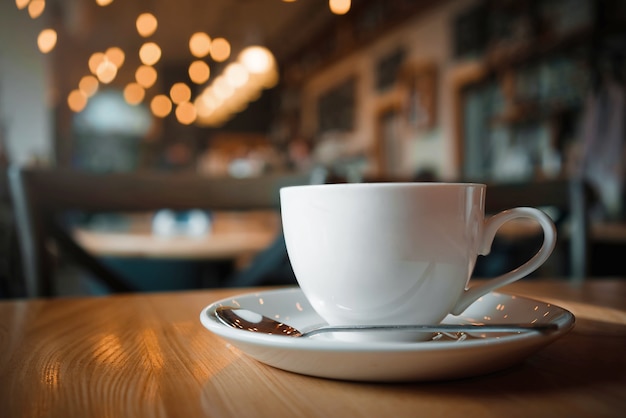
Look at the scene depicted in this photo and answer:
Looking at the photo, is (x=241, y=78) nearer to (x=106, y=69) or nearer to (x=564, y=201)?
(x=106, y=69)

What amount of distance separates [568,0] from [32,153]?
4373 millimetres

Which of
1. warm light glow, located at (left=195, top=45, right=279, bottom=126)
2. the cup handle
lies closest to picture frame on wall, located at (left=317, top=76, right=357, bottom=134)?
warm light glow, located at (left=195, top=45, right=279, bottom=126)

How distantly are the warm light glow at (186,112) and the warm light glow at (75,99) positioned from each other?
253 cm

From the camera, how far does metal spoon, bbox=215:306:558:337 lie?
34 centimetres

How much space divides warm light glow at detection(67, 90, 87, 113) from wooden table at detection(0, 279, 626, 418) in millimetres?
7396

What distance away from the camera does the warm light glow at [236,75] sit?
16.5 feet

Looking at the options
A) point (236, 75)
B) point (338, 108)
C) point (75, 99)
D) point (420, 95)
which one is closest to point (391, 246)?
point (236, 75)

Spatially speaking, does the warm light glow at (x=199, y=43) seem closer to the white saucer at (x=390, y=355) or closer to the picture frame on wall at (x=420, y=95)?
the picture frame on wall at (x=420, y=95)

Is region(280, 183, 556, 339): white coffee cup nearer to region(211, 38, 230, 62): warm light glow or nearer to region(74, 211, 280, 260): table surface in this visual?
region(74, 211, 280, 260): table surface

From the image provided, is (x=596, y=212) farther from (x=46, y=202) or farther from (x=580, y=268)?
(x=46, y=202)

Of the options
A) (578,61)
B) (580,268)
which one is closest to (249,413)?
(580,268)

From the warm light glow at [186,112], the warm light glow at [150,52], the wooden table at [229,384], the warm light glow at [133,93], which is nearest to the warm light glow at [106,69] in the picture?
the warm light glow at [150,52]

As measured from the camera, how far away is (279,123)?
11.6 meters

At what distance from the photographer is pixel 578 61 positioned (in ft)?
13.3
